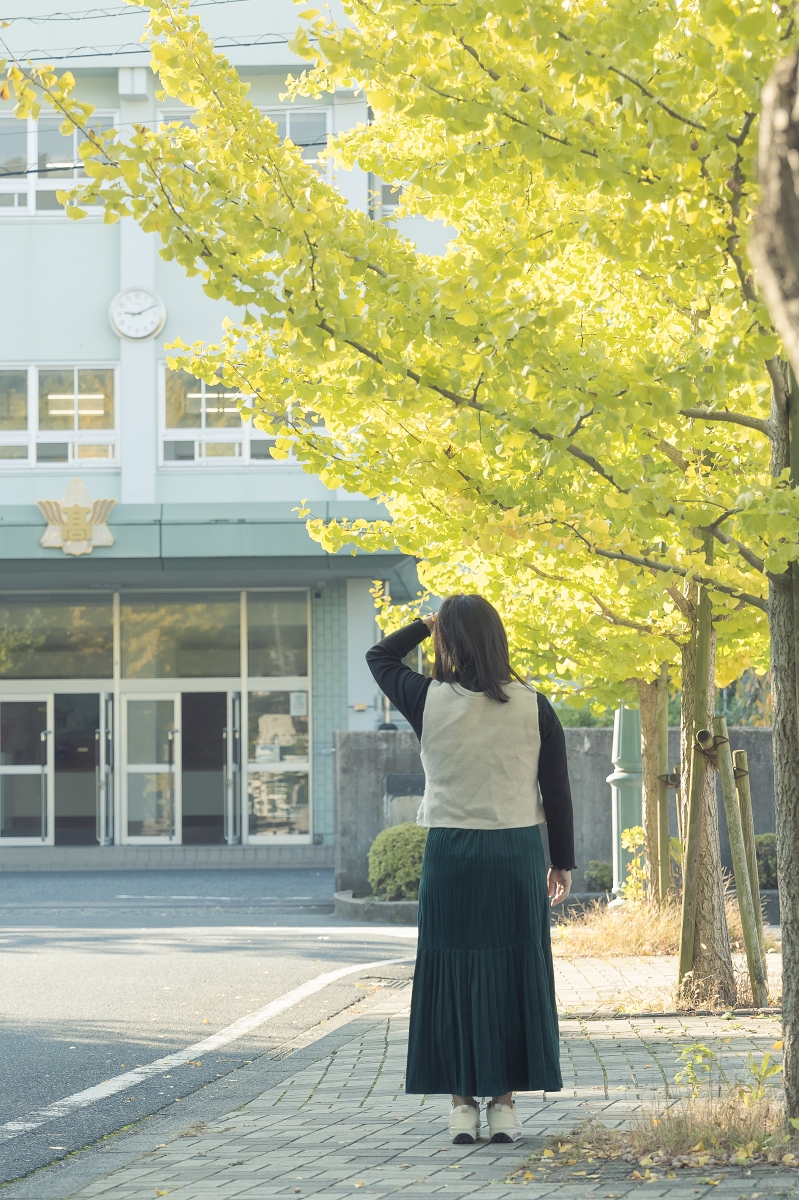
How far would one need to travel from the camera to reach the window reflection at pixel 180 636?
2205cm

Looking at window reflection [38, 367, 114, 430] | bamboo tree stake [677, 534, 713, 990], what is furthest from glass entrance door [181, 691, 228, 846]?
bamboo tree stake [677, 534, 713, 990]

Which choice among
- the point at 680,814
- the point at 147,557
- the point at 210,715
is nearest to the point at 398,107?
the point at 680,814

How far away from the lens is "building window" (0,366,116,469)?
2159cm

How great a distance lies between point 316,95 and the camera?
7.97m

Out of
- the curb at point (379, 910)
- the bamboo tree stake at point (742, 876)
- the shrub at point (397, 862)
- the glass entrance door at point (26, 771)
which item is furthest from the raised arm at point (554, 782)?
the glass entrance door at point (26, 771)

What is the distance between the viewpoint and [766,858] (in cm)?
1333

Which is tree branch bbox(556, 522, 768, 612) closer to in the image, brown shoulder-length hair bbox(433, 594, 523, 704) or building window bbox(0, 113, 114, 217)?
brown shoulder-length hair bbox(433, 594, 523, 704)

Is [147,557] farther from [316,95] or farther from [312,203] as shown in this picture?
[312,203]

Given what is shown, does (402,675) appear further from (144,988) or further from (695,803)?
(144,988)

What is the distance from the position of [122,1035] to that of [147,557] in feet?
44.3

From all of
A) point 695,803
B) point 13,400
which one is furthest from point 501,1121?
point 13,400

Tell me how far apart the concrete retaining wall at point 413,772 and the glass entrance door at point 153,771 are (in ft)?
24.4

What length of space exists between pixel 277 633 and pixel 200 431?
3.28 metres

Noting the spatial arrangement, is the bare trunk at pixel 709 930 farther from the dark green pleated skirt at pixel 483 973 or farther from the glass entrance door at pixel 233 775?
the glass entrance door at pixel 233 775
